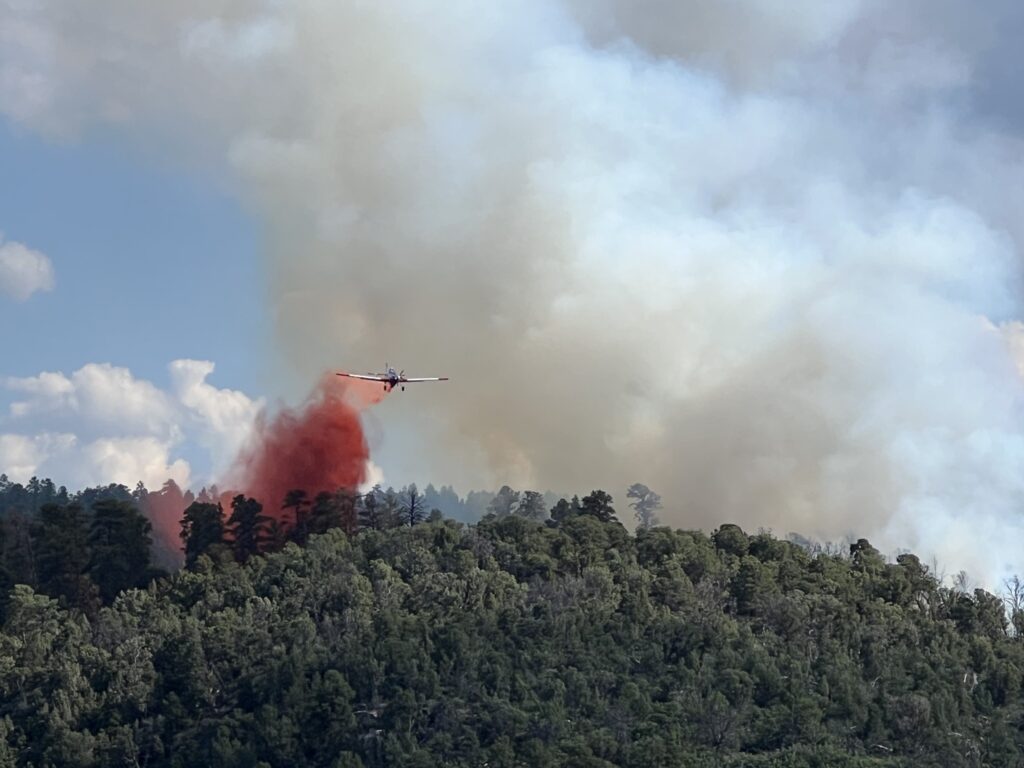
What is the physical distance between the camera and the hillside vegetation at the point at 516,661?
5482 inches

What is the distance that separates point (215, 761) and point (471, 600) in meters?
31.1

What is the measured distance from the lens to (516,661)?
5886 inches

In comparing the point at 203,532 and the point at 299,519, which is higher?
the point at 299,519

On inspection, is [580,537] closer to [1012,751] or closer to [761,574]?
[761,574]

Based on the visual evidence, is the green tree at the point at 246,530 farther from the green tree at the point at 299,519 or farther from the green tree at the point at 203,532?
the green tree at the point at 299,519

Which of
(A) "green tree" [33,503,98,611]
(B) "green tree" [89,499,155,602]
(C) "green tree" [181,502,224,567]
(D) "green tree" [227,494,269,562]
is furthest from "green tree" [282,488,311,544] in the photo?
(A) "green tree" [33,503,98,611]

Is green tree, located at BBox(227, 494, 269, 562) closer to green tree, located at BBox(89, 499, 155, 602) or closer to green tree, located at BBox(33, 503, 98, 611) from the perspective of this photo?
green tree, located at BBox(89, 499, 155, 602)

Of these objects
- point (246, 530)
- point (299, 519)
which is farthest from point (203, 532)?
point (299, 519)

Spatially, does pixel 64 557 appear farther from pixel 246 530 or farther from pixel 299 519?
pixel 299 519

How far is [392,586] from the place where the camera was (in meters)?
165

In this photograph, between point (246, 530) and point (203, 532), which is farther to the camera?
point (246, 530)

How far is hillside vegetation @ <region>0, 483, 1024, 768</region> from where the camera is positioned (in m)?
139

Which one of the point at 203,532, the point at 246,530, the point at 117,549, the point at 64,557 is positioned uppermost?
the point at 246,530

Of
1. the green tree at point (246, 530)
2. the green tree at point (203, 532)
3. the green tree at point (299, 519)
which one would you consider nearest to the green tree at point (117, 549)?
the green tree at point (203, 532)
